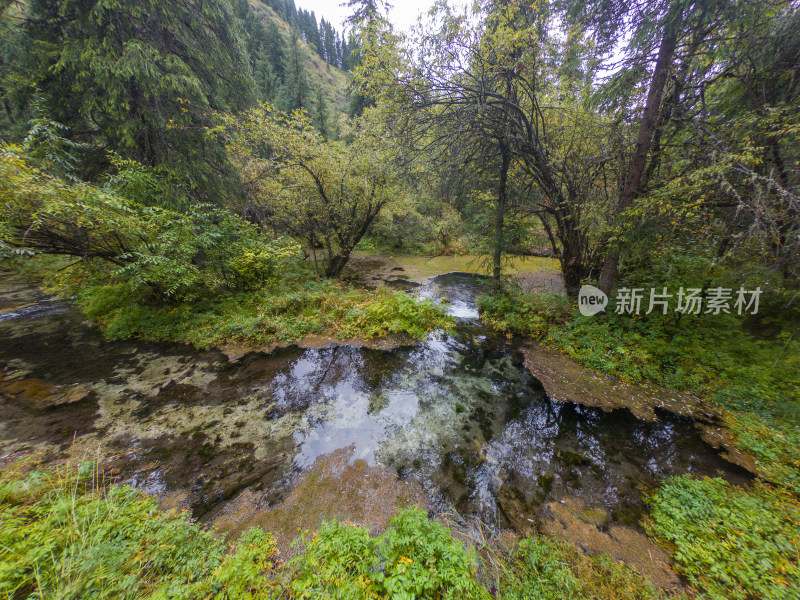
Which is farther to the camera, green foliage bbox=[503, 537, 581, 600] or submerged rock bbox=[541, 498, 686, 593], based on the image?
submerged rock bbox=[541, 498, 686, 593]

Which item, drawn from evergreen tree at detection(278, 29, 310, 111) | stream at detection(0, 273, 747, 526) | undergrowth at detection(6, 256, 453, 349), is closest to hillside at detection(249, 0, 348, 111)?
evergreen tree at detection(278, 29, 310, 111)

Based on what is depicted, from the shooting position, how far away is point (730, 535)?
2.80 m

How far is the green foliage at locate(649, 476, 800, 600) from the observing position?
242 cm

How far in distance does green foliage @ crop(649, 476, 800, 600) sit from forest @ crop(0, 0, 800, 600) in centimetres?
3

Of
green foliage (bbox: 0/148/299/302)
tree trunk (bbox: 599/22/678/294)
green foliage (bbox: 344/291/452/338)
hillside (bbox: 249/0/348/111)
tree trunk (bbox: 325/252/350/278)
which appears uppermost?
hillside (bbox: 249/0/348/111)

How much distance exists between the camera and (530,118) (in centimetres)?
711

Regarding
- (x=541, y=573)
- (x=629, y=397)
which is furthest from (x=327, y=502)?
(x=629, y=397)

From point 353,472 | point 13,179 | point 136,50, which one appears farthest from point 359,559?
point 136,50

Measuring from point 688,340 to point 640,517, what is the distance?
4.80m

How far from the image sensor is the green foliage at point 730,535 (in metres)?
2.42

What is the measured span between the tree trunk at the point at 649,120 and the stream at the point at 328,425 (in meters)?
4.44

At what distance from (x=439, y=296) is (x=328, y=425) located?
7.70m

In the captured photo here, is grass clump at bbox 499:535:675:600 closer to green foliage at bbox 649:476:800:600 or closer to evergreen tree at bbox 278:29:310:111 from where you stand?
green foliage at bbox 649:476:800:600

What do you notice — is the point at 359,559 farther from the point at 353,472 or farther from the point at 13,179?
the point at 13,179
